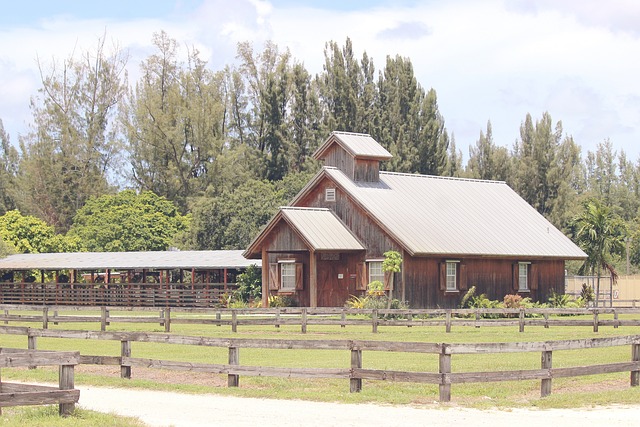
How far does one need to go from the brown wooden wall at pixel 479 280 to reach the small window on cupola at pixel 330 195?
599cm

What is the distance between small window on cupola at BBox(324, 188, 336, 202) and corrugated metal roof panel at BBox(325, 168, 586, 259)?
0.73 m

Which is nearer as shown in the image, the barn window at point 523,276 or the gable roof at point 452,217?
the gable roof at point 452,217

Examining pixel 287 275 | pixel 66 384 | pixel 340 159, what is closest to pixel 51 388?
pixel 66 384

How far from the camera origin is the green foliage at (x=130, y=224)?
276 feet

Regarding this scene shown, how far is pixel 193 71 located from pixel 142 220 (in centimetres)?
2267

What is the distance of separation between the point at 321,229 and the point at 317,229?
20 centimetres

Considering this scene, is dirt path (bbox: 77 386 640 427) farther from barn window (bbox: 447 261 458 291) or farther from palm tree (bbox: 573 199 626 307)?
palm tree (bbox: 573 199 626 307)

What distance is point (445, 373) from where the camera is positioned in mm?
18609

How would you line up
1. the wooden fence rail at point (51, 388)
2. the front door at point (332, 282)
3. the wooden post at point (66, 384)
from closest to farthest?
the wooden fence rail at point (51, 388) → the wooden post at point (66, 384) → the front door at point (332, 282)

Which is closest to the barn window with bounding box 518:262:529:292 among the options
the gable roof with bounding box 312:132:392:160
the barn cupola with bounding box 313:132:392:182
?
the barn cupola with bounding box 313:132:392:182

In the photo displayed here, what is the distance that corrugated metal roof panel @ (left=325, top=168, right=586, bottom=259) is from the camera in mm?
51719

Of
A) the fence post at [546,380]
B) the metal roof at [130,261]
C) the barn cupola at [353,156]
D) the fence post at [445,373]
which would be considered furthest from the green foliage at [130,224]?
the fence post at [445,373]

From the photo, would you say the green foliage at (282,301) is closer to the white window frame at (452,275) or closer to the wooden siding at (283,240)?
the wooden siding at (283,240)

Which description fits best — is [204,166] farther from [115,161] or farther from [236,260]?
[236,260]
